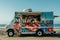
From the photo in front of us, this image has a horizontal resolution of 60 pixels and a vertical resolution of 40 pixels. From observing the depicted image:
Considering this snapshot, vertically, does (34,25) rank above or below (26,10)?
below

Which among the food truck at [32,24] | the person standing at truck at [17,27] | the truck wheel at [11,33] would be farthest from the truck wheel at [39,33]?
the truck wheel at [11,33]

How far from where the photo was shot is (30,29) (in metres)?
22.5

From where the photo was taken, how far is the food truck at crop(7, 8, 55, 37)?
22422 mm

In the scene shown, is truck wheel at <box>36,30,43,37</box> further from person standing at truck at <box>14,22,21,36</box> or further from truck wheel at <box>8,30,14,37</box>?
truck wheel at <box>8,30,14,37</box>

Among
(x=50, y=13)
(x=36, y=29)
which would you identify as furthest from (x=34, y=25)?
(x=50, y=13)

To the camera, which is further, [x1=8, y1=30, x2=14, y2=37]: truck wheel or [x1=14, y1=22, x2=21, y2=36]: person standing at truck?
[x1=8, y1=30, x2=14, y2=37]: truck wheel

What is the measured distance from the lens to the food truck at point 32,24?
22422 mm

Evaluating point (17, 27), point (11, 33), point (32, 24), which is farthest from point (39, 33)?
point (11, 33)

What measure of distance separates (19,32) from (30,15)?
2.07 m

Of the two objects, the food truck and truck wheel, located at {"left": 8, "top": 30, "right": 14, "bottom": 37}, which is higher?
the food truck

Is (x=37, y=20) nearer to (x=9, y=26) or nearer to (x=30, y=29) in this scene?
(x=30, y=29)

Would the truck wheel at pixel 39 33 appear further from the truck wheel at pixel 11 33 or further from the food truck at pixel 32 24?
the truck wheel at pixel 11 33

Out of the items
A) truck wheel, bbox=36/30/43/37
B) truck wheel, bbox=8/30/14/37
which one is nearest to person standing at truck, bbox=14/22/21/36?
truck wheel, bbox=8/30/14/37

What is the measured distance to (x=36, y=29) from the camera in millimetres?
22562
